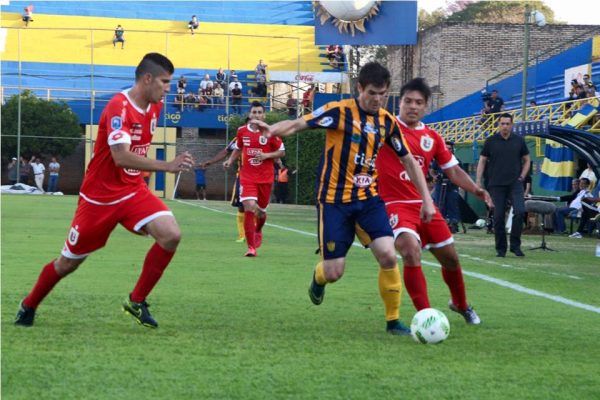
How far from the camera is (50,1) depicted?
61781mm

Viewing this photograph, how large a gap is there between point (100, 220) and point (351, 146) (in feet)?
5.98

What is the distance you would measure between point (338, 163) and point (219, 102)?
46.2m

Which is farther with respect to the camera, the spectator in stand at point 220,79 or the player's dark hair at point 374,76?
the spectator in stand at point 220,79

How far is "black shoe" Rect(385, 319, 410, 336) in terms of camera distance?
7621 mm

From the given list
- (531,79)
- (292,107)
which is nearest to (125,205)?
(531,79)

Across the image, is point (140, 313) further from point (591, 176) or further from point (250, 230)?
point (591, 176)

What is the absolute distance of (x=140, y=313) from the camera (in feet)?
24.8

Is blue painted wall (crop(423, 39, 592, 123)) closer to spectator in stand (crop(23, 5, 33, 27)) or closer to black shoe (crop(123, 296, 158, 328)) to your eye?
spectator in stand (crop(23, 5, 33, 27))

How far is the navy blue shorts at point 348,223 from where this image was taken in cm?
775

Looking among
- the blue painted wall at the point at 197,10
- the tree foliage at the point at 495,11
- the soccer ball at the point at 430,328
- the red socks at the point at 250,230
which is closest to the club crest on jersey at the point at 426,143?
the soccer ball at the point at 430,328

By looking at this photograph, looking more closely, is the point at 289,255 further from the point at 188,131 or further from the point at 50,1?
the point at 50,1

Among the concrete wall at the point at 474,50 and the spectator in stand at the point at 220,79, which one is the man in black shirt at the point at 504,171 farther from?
the concrete wall at the point at 474,50

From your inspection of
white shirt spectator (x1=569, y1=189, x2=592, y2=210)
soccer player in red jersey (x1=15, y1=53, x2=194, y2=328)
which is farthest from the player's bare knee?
white shirt spectator (x1=569, y1=189, x2=592, y2=210)

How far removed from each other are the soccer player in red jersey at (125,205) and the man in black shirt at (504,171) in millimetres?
9577
